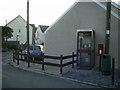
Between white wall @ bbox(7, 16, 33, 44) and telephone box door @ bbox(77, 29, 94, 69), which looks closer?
telephone box door @ bbox(77, 29, 94, 69)

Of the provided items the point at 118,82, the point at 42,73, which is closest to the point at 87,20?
the point at 42,73

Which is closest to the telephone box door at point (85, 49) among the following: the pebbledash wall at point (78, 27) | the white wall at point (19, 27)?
the pebbledash wall at point (78, 27)

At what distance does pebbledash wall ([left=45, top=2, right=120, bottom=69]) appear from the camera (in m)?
11.9

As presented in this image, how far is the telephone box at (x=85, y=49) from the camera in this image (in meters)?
11.9

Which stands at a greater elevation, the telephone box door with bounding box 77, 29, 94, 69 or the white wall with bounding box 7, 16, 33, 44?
the white wall with bounding box 7, 16, 33, 44

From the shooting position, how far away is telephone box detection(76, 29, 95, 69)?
468 inches

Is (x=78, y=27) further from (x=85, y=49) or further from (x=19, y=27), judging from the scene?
(x=19, y=27)

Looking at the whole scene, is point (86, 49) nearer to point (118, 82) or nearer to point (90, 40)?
point (90, 40)

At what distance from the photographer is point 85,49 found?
39.9 ft

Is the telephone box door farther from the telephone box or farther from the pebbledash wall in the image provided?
the pebbledash wall

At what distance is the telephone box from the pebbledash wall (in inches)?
24.3

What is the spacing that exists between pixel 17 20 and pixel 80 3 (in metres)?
45.5

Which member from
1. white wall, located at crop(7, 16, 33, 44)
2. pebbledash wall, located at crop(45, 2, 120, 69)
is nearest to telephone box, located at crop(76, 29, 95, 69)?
pebbledash wall, located at crop(45, 2, 120, 69)

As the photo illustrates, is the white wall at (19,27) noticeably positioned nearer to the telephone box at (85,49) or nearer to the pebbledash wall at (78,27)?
the pebbledash wall at (78,27)
